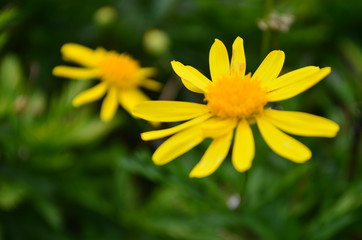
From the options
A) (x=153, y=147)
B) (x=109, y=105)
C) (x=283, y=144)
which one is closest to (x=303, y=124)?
(x=283, y=144)

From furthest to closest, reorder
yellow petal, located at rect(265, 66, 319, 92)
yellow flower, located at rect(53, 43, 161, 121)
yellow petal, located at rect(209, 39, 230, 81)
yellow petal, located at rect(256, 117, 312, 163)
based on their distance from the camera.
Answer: yellow flower, located at rect(53, 43, 161, 121), yellow petal, located at rect(209, 39, 230, 81), yellow petal, located at rect(265, 66, 319, 92), yellow petal, located at rect(256, 117, 312, 163)

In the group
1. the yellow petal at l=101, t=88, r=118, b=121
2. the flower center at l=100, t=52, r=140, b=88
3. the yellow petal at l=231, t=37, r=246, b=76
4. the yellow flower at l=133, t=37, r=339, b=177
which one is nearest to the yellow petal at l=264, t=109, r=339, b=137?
the yellow flower at l=133, t=37, r=339, b=177

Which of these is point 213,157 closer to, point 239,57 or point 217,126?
point 217,126

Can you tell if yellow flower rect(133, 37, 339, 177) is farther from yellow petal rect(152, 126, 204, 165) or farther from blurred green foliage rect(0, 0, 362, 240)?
blurred green foliage rect(0, 0, 362, 240)

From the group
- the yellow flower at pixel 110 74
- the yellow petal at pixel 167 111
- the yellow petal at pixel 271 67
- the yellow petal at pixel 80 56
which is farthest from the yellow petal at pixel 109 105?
the yellow petal at pixel 271 67

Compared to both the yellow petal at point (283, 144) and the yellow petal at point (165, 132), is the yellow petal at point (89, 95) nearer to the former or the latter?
the yellow petal at point (165, 132)

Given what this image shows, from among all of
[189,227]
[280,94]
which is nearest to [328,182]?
[189,227]
